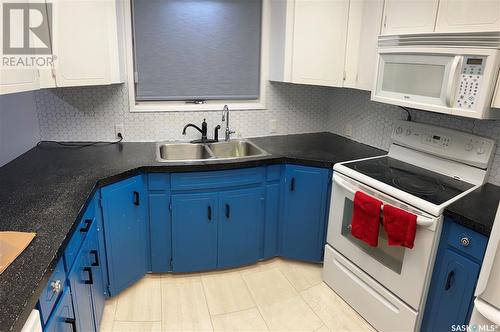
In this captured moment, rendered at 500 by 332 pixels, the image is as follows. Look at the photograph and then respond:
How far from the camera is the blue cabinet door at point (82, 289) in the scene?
4.75 ft

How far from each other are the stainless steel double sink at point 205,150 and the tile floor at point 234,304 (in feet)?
2.99

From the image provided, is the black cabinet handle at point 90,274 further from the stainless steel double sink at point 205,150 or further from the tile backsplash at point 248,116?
the tile backsplash at point 248,116

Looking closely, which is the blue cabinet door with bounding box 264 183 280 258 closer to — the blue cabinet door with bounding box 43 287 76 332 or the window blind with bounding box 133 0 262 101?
the window blind with bounding box 133 0 262 101

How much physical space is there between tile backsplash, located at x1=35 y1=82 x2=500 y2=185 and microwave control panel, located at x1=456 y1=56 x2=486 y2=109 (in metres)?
0.48

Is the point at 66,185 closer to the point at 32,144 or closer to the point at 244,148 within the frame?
the point at 32,144

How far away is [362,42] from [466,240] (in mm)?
1440

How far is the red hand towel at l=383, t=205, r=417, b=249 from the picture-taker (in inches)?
66.7

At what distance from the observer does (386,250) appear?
1941 mm

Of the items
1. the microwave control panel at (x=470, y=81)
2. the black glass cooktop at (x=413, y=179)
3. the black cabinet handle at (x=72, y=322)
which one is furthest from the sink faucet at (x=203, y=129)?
the microwave control panel at (x=470, y=81)

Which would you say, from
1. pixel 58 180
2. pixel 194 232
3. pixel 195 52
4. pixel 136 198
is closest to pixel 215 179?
pixel 194 232

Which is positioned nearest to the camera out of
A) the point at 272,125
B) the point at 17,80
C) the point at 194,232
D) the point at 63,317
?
the point at 63,317

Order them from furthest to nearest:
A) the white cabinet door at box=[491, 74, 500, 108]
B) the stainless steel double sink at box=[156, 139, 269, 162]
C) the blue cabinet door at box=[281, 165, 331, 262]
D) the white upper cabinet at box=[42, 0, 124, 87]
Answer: the stainless steel double sink at box=[156, 139, 269, 162]
the blue cabinet door at box=[281, 165, 331, 262]
the white upper cabinet at box=[42, 0, 124, 87]
the white cabinet door at box=[491, 74, 500, 108]

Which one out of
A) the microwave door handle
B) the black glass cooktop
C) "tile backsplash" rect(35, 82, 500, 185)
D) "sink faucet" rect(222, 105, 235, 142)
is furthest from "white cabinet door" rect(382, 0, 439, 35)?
"sink faucet" rect(222, 105, 235, 142)

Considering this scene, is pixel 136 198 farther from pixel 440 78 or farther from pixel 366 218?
pixel 440 78
